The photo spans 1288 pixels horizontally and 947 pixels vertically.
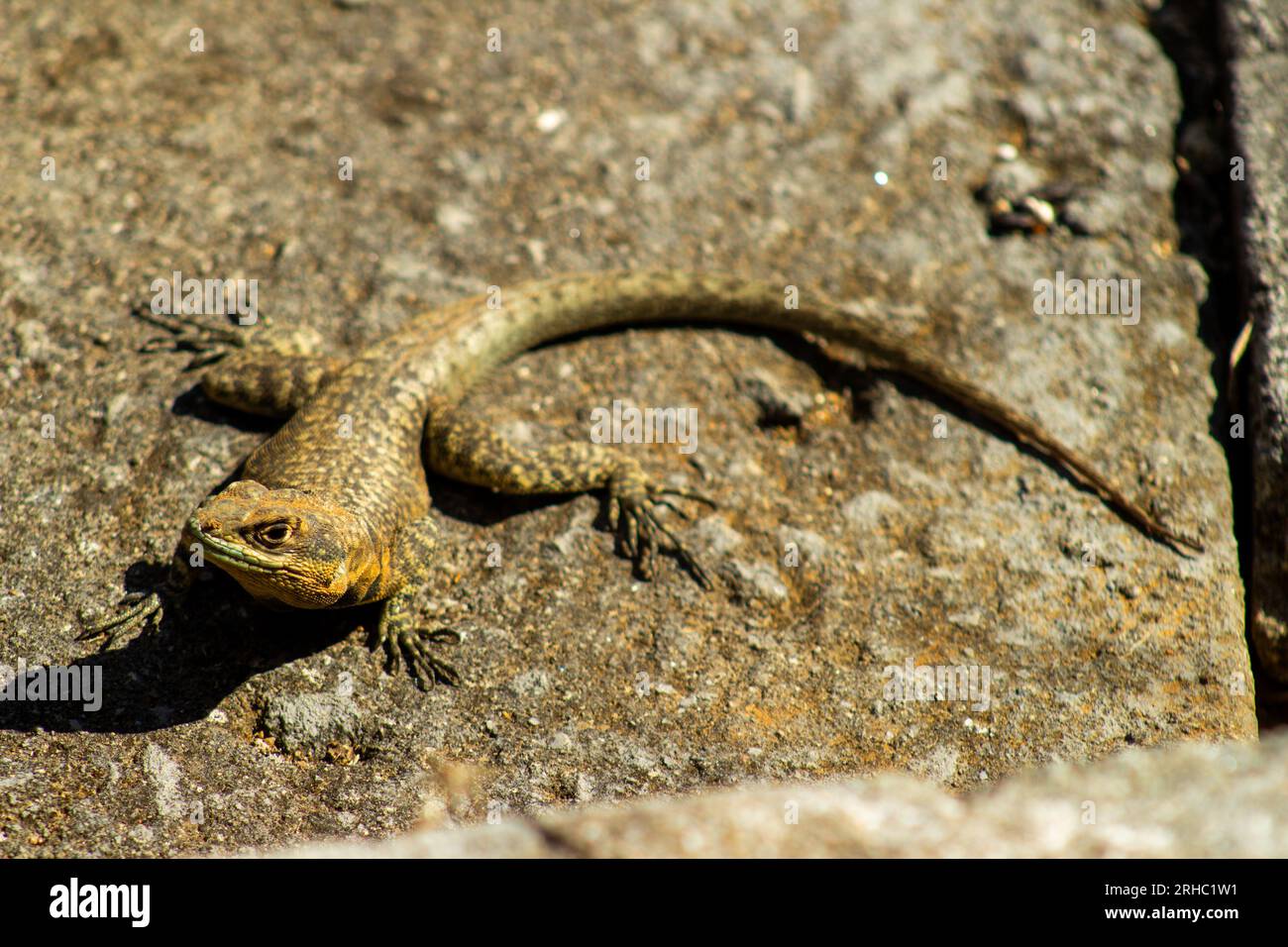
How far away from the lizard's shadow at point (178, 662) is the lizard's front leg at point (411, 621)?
0.72ft

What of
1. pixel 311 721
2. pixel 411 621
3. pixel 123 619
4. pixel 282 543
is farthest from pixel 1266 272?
pixel 123 619

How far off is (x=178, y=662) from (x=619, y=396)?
2795 millimetres

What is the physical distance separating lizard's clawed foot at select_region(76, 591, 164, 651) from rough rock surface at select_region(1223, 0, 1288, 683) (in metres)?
5.56

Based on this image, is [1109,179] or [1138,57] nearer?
[1109,179]

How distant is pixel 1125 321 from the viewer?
21.6ft

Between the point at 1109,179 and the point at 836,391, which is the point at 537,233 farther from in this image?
the point at 1109,179

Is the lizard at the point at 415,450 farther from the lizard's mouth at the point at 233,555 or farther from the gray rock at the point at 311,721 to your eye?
Result: the gray rock at the point at 311,721

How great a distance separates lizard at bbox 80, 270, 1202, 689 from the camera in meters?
4.53

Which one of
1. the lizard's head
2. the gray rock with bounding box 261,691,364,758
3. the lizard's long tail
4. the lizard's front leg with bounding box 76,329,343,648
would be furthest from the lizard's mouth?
the lizard's long tail

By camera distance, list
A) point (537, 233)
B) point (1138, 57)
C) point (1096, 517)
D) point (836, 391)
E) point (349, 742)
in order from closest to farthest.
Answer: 1. point (349, 742)
2. point (1096, 517)
3. point (836, 391)
4. point (537, 233)
5. point (1138, 57)

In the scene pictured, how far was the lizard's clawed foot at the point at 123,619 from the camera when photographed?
478cm

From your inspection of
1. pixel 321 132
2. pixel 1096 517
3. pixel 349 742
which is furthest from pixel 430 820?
pixel 321 132
